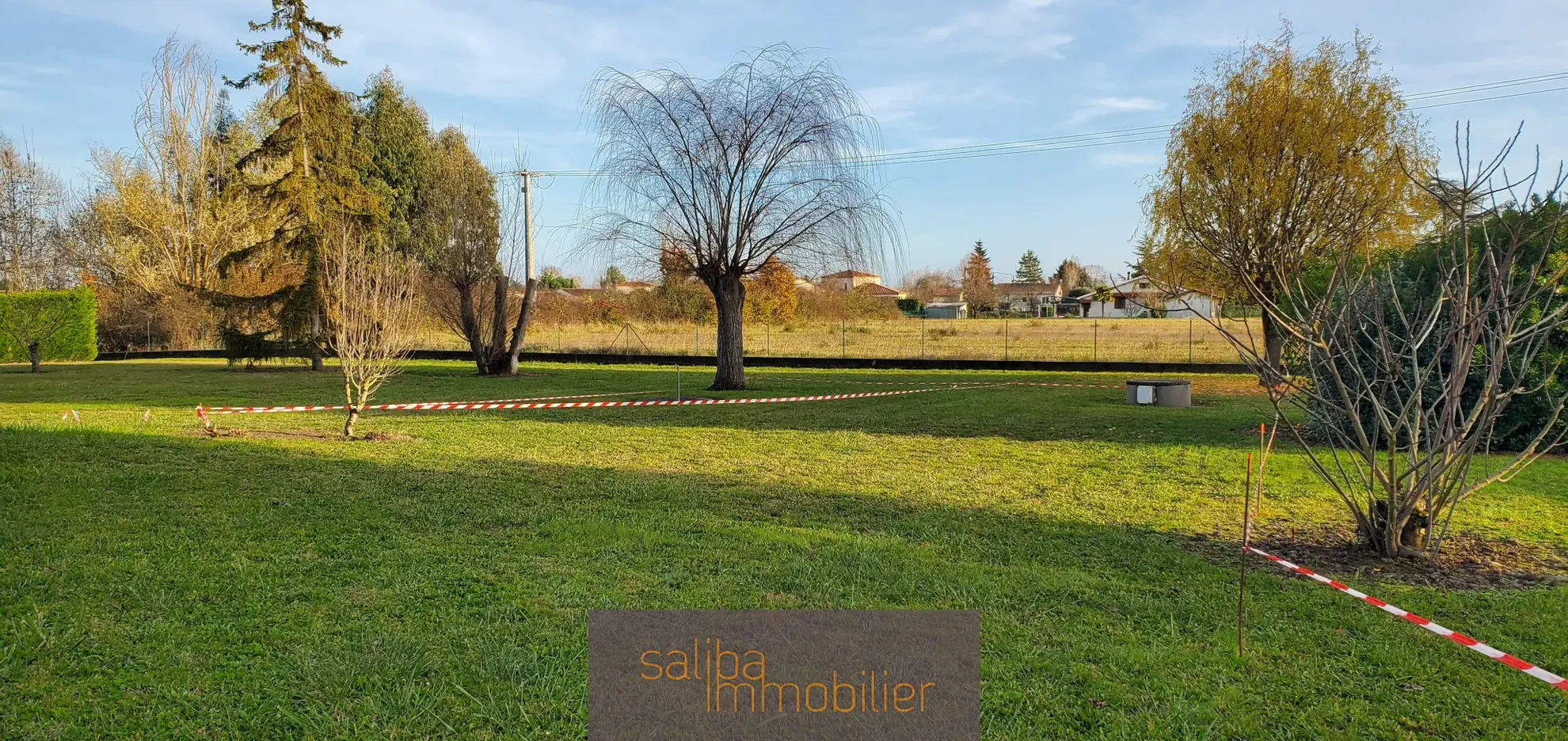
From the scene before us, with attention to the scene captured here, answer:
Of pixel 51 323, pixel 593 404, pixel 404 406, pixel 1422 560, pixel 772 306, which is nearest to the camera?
pixel 1422 560

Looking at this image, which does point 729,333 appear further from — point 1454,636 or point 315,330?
Result: point 1454,636

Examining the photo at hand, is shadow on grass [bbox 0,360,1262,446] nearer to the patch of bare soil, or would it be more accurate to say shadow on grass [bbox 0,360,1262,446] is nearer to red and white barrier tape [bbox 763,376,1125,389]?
red and white barrier tape [bbox 763,376,1125,389]

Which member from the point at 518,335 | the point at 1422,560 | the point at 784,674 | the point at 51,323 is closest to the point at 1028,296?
the point at 518,335

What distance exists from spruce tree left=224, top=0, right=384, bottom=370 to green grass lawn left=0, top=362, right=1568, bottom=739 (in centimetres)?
1595

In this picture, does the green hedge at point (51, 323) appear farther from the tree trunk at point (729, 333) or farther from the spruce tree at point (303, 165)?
the tree trunk at point (729, 333)

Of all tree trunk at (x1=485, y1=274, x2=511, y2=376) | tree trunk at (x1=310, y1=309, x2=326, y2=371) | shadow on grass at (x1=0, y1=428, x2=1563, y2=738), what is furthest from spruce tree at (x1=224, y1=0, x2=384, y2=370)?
shadow on grass at (x1=0, y1=428, x2=1563, y2=738)

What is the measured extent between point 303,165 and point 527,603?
24.4 m

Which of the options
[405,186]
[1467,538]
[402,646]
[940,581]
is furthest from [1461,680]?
[405,186]

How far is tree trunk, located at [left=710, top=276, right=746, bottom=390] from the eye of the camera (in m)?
19.2

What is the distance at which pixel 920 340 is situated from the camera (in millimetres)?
33469

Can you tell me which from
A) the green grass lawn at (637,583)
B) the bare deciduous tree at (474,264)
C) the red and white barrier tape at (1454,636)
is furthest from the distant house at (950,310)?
the red and white barrier tape at (1454,636)

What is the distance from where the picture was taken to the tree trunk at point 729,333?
19250 millimetres

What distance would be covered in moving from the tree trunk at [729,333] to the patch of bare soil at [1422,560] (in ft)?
45.7

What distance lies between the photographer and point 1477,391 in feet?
33.0
